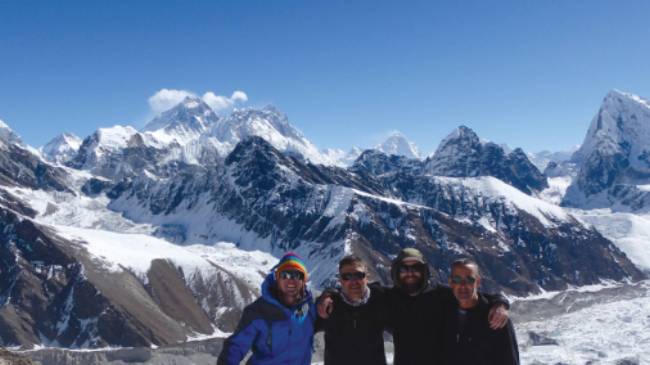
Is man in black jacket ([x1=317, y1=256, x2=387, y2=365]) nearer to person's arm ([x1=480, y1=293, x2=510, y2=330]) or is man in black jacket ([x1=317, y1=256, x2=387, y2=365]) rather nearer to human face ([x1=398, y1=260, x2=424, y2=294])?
human face ([x1=398, y1=260, x2=424, y2=294])

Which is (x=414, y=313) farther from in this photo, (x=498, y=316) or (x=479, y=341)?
(x=498, y=316)

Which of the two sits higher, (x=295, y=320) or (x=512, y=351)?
(x=295, y=320)

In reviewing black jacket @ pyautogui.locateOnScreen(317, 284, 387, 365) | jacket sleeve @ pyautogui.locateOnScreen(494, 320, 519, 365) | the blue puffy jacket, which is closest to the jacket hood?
the blue puffy jacket

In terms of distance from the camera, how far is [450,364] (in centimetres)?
→ 1748

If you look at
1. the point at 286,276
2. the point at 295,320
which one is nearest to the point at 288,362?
the point at 295,320

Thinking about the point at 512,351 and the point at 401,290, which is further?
the point at 401,290

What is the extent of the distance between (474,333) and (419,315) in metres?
1.75

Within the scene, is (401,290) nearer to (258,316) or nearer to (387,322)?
(387,322)

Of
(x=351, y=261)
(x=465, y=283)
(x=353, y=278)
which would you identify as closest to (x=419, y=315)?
(x=465, y=283)

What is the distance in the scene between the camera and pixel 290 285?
17.1 m

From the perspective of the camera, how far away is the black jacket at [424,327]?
18000 mm

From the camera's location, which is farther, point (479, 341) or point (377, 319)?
point (377, 319)

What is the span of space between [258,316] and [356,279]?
129 inches

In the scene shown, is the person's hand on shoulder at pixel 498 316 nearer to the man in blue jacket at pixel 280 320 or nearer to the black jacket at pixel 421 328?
the black jacket at pixel 421 328
